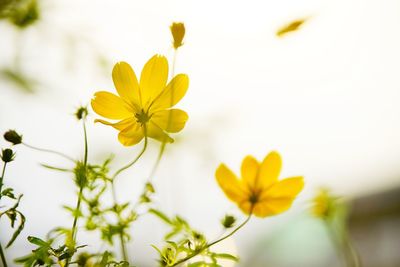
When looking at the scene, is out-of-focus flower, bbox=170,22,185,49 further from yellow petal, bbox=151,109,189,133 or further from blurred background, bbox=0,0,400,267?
blurred background, bbox=0,0,400,267

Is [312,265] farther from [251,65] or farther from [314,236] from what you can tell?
[251,65]

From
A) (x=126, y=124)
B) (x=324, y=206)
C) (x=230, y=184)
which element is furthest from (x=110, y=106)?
(x=324, y=206)

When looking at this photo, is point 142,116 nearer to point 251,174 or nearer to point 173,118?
point 173,118

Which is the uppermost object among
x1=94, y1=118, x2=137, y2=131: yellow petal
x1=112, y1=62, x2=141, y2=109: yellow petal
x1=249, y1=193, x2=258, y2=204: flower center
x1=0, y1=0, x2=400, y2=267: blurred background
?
x1=0, y1=0, x2=400, y2=267: blurred background

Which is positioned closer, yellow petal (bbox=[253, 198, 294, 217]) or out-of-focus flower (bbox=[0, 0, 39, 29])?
yellow petal (bbox=[253, 198, 294, 217])

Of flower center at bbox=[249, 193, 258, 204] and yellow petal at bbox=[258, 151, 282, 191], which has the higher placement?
yellow petal at bbox=[258, 151, 282, 191]

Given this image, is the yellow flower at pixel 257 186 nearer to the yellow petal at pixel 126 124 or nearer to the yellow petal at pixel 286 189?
the yellow petal at pixel 286 189

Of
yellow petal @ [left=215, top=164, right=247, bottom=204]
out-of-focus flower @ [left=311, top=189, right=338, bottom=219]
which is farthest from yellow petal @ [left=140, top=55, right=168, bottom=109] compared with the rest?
out-of-focus flower @ [left=311, top=189, right=338, bottom=219]
